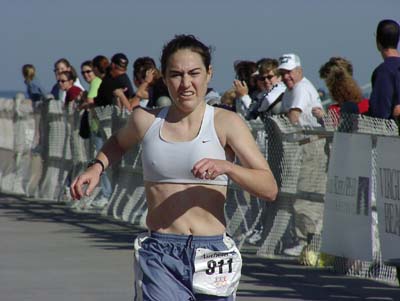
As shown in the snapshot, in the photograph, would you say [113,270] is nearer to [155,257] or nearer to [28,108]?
[155,257]

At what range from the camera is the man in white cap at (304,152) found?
40.1 ft

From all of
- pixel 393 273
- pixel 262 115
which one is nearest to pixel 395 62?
pixel 393 273

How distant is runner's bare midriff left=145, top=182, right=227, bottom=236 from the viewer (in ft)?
19.0

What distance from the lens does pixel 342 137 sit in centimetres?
1148

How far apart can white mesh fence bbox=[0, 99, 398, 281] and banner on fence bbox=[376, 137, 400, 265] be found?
0.53ft

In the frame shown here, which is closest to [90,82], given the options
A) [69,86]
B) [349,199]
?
[69,86]

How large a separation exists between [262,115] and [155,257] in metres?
7.93

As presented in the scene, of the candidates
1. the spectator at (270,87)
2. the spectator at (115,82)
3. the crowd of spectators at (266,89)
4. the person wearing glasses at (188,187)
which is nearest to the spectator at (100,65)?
the crowd of spectators at (266,89)

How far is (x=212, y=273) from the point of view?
18.9 ft

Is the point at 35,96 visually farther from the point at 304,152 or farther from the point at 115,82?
the point at 304,152

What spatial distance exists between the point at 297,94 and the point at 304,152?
0.67 m

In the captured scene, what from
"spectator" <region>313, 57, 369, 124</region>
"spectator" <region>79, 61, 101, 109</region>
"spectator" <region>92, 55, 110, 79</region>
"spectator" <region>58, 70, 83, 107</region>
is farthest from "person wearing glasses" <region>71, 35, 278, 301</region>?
"spectator" <region>58, 70, 83, 107</region>

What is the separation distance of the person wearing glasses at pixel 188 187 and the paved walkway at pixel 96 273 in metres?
4.11

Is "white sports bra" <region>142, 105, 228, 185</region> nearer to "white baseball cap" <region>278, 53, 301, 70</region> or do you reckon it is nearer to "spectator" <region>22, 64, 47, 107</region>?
"white baseball cap" <region>278, 53, 301, 70</region>
